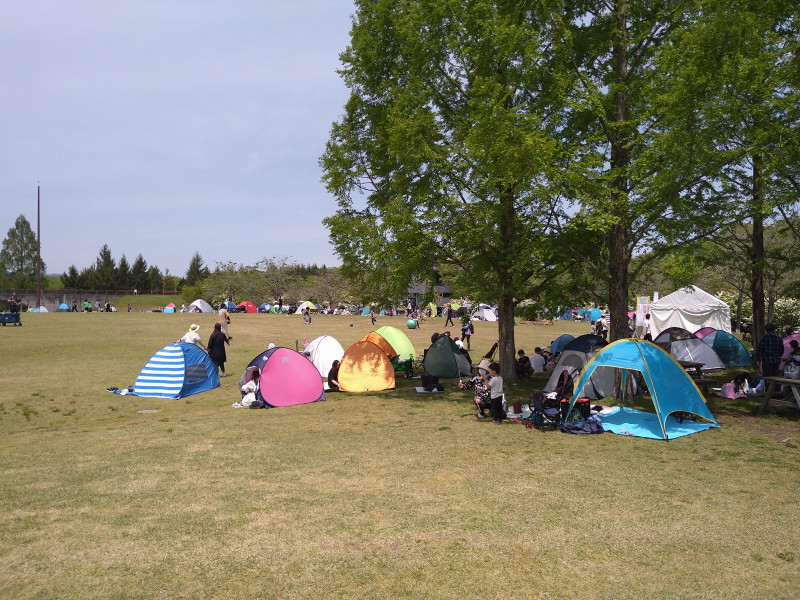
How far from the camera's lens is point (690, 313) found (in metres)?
29.5

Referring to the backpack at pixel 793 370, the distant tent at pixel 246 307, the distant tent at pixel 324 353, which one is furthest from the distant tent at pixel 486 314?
the backpack at pixel 793 370

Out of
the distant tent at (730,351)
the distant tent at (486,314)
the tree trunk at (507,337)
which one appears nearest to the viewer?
the tree trunk at (507,337)

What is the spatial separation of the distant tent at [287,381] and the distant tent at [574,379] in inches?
225

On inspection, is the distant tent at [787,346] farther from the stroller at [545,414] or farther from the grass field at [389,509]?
the stroller at [545,414]

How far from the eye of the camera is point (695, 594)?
195 inches

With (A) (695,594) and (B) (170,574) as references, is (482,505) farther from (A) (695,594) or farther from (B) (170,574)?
(B) (170,574)

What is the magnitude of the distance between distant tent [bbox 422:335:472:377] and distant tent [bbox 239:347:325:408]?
5227 mm

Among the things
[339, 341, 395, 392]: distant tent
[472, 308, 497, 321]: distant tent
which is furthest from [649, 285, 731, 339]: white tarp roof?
[472, 308, 497, 321]: distant tent

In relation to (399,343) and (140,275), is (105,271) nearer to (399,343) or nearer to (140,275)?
(140,275)

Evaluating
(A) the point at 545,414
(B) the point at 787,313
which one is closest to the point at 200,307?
(B) the point at 787,313

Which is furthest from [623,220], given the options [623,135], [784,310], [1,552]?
[784,310]

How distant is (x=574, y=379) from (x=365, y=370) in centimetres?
564

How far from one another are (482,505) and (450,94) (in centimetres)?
1219

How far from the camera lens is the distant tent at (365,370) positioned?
16.3 meters
